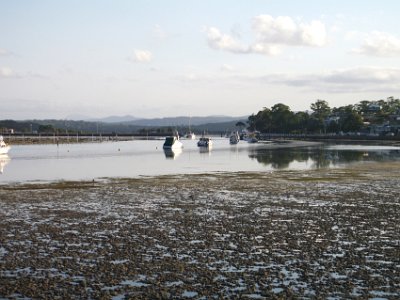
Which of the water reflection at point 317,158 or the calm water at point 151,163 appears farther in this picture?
the water reflection at point 317,158

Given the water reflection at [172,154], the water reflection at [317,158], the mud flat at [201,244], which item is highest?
the mud flat at [201,244]

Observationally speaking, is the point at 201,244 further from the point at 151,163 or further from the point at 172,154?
the point at 172,154

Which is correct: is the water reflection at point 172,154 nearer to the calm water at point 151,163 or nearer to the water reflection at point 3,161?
the calm water at point 151,163

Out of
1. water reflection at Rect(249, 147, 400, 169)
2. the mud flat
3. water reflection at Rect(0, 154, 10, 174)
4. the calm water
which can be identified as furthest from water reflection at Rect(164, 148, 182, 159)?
the mud flat

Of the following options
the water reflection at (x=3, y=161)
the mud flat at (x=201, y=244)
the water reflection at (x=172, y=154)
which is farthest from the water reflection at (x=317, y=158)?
the water reflection at (x=3, y=161)

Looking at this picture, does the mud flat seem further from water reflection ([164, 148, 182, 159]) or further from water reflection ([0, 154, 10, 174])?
water reflection ([164, 148, 182, 159])

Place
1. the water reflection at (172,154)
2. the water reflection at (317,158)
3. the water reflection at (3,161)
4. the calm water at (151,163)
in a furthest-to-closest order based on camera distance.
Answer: the water reflection at (172,154) < the water reflection at (317,158) < the water reflection at (3,161) < the calm water at (151,163)

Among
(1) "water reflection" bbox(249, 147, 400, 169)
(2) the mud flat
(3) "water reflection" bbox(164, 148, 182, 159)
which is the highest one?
(2) the mud flat

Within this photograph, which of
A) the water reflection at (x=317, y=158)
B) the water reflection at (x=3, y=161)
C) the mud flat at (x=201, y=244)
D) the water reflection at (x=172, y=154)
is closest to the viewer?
the mud flat at (x=201, y=244)

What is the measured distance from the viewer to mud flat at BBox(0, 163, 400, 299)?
13414 millimetres

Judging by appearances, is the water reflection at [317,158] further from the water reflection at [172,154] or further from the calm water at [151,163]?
the water reflection at [172,154]

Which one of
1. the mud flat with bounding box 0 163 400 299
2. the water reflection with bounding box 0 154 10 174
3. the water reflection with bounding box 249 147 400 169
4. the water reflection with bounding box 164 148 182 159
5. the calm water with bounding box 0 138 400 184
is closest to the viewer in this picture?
the mud flat with bounding box 0 163 400 299

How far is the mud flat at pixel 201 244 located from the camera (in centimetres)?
1341

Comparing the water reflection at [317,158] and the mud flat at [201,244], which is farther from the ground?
the mud flat at [201,244]
